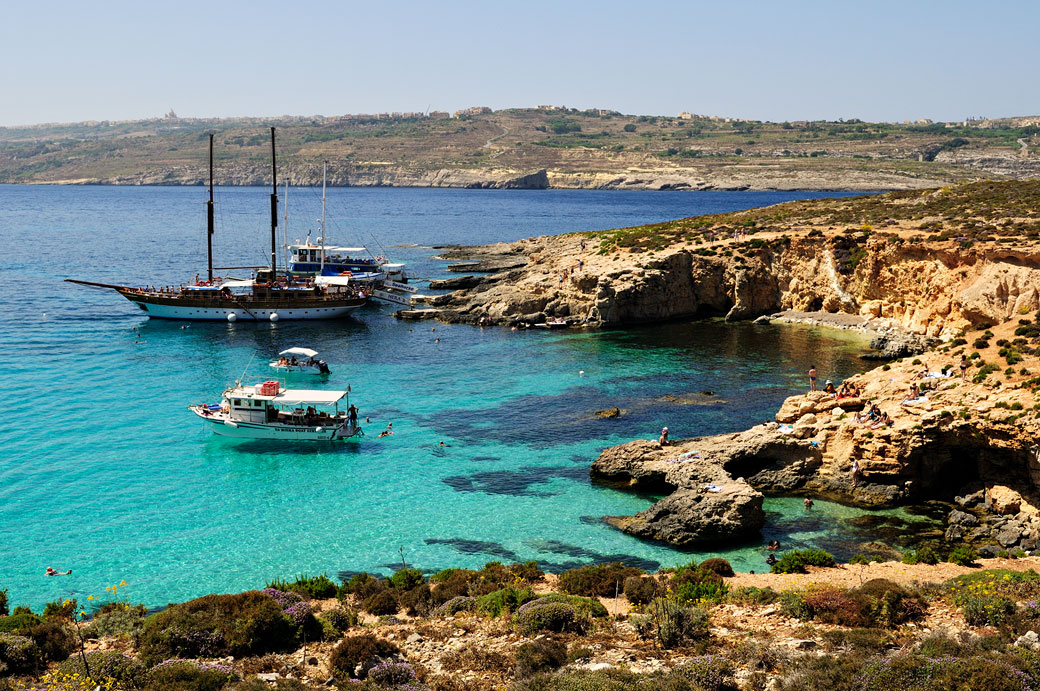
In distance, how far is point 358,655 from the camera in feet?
59.0

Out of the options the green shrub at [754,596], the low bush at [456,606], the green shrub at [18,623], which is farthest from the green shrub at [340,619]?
the green shrub at [754,596]

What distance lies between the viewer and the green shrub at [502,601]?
69.1ft

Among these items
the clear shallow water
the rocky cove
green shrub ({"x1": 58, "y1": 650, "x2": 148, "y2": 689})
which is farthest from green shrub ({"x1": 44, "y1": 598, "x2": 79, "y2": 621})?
the rocky cove

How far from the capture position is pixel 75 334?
6525 cm

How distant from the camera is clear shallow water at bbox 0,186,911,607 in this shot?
29203mm

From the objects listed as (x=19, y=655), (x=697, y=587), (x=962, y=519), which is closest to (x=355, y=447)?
(x=697, y=587)

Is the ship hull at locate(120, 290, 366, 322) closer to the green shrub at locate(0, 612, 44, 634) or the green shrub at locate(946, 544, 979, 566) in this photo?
the green shrub at locate(0, 612, 44, 634)

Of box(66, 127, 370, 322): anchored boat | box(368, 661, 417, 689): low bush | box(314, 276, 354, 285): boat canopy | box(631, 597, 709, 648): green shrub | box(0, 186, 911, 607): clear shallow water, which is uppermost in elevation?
box(314, 276, 354, 285): boat canopy

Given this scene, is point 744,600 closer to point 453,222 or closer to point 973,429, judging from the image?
point 973,429

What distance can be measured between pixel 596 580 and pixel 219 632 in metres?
10.5

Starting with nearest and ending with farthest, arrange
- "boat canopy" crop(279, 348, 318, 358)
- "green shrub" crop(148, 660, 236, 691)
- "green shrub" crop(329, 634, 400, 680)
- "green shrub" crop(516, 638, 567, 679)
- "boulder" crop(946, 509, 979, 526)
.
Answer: "green shrub" crop(148, 660, 236, 691) → "green shrub" crop(516, 638, 567, 679) → "green shrub" crop(329, 634, 400, 680) → "boulder" crop(946, 509, 979, 526) → "boat canopy" crop(279, 348, 318, 358)

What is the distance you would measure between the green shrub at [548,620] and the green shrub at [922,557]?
1258 centimetres

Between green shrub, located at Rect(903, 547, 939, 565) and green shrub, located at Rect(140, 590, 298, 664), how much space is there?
749 inches

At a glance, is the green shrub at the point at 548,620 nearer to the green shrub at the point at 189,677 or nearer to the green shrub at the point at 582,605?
the green shrub at the point at 582,605
